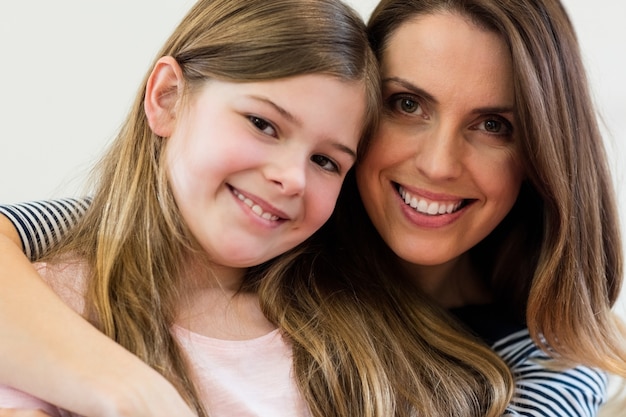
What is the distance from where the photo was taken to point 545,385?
1383mm

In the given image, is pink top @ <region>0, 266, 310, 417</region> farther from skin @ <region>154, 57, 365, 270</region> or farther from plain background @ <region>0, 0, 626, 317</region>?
plain background @ <region>0, 0, 626, 317</region>

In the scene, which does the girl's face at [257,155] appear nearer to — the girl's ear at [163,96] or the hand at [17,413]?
the girl's ear at [163,96]

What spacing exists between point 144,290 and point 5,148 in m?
0.59

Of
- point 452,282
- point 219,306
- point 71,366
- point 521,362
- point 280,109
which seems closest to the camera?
point 71,366

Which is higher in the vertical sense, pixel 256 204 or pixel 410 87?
pixel 410 87

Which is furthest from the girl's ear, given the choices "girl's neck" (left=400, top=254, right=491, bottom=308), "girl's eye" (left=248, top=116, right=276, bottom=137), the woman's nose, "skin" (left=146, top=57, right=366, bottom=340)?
"girl's neck" (left=400, top=254, right=491, bottom=308)

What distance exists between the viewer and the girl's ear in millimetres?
1261

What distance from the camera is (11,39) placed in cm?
165

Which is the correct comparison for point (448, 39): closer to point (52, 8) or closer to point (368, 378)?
point (368, 378)

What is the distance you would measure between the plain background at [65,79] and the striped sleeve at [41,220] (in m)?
0.26

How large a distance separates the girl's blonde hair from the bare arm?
0.08 m

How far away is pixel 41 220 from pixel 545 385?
30.0 inches

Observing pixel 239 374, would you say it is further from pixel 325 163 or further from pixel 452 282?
pixel 452 282

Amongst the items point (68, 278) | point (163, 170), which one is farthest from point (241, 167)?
point (68, 278)
